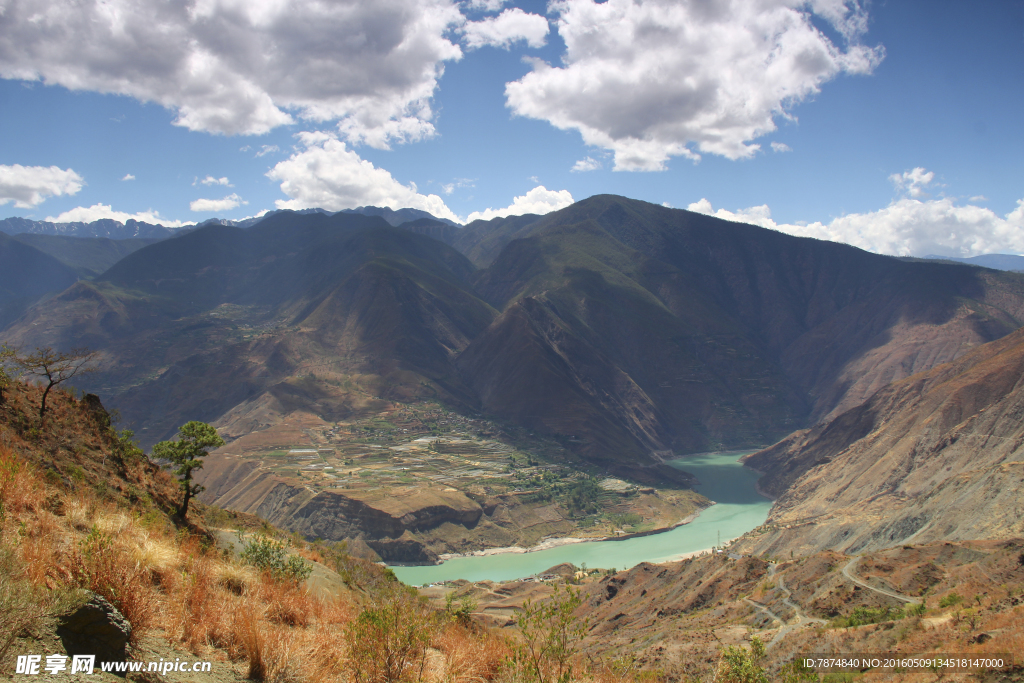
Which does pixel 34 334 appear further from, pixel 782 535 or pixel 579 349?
pixel 782 535

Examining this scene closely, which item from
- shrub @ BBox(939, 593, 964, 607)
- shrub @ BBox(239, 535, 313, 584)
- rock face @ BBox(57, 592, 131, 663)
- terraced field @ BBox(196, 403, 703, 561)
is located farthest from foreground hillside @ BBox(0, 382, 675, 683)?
terraced field @ BBox(196, 403, 703, 561)

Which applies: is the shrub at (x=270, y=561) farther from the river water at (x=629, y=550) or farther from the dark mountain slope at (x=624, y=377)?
the dark mountain slope at (x=624, y=377)

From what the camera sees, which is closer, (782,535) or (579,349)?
(782,535)

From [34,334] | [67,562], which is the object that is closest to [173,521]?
[67,562]

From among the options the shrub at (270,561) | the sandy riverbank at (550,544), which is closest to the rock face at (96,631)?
the shrub at (270,561)

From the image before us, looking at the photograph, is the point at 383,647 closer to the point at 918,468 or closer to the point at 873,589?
the point at 873,589

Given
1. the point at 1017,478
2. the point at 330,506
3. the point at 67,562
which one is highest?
the point at 67,562

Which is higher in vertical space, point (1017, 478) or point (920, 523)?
point (1017, 478)

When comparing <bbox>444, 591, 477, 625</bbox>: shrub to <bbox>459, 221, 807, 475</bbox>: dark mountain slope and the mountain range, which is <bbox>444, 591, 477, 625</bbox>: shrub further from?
<bbox>459, 221, 807, 475</bbox>: dark mountain slope
